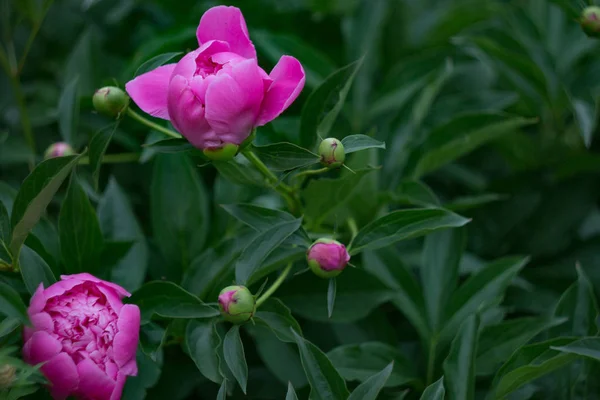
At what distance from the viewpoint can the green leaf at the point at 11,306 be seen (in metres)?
0.56

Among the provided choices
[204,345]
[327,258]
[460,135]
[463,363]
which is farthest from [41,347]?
[460,135]

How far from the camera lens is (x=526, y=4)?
1.28 meters

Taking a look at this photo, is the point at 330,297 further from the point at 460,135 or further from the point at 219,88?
the point at 460,135

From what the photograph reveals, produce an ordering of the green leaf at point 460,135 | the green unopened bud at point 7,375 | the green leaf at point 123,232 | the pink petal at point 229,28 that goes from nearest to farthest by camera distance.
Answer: the green unopened bud at point 7,375 → the pink petal at point 229,28 → the green leaf at point 123,232 → the green leaf at point 460,135

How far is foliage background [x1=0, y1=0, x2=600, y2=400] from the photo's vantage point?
0.79 meters

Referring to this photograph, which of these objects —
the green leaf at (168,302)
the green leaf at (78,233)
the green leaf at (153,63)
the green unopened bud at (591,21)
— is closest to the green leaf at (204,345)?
the green leaf at (168,302)

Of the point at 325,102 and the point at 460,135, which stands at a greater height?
the point at 325,102

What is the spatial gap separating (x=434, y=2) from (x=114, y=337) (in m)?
0.91

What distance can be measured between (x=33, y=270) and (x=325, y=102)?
0.98 ft

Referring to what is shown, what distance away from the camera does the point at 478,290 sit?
2.61 ft

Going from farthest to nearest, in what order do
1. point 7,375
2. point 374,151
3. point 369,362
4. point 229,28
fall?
point 374,151
point 369,362
point 229,28
point 7,375

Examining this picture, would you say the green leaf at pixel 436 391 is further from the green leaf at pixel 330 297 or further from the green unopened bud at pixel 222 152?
the green unopened bud at pixel 222 152

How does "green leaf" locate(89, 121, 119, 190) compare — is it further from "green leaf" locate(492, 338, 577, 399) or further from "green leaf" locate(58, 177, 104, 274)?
"green leaf" locate(492, 338, 577, 399)

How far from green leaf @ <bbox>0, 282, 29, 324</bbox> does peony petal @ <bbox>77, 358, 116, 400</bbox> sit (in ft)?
0.23
